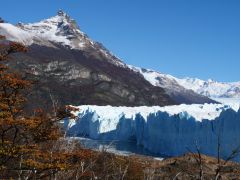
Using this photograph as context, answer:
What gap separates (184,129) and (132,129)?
15.4 m

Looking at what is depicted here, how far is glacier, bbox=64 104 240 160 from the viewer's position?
57875mm

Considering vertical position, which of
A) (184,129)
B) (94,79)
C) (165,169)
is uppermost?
(94,79)

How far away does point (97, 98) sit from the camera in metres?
158

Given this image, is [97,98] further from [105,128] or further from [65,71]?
[105,128]

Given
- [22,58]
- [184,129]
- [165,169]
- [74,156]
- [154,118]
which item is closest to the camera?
[74,156]

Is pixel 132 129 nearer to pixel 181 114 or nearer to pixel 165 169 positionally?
pixel 181 114

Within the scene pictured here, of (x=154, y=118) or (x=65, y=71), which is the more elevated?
(x=65, y=71)

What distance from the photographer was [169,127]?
69812 mm

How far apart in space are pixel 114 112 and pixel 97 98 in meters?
73.3

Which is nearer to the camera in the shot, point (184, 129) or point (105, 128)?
point (184, 129)

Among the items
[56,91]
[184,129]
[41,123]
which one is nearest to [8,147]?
[41,123]

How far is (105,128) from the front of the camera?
80375 millimetres

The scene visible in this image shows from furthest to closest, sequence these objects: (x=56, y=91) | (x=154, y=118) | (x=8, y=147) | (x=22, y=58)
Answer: (x=22, y=58)
(x=56, y=91)
(x=154, y=118)
(x=8, y=147)

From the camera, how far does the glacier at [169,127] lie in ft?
190
